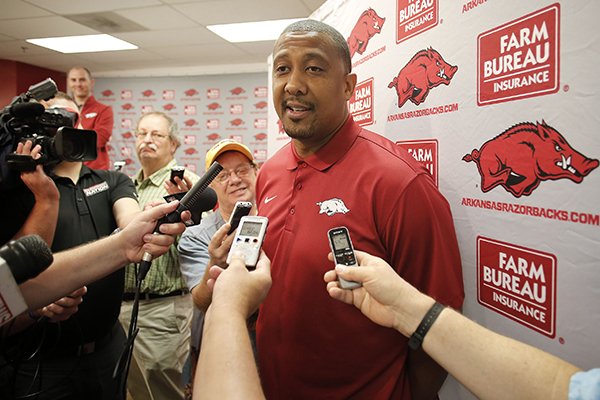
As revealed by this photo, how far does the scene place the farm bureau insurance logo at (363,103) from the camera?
5.20 ft

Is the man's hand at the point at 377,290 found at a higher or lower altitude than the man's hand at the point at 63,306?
higher

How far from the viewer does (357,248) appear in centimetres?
107

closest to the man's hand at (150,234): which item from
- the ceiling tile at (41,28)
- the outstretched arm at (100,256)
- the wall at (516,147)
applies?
the outstretched arm at (100,256)

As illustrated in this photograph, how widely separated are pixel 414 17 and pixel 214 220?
3.80 ft

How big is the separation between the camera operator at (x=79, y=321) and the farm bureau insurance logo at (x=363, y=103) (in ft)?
3.34

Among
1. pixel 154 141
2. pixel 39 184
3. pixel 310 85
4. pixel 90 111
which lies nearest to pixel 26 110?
pixel 39 184

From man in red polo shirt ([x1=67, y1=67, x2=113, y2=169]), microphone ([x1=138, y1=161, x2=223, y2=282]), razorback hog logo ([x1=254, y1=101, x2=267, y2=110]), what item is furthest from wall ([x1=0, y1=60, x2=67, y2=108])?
microphone ([x1=138, y1=161, x2=223, y2=282])

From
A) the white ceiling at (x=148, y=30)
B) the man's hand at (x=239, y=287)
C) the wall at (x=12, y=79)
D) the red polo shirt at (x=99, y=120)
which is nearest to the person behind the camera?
the man's hand at (x=239, y=287)

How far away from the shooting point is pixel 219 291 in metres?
0.80

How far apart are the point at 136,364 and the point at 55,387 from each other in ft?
2.75

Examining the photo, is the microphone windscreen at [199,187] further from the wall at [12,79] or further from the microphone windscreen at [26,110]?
the wall at [12,79]

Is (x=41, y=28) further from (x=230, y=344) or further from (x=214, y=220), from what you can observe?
(x=230, y=344)

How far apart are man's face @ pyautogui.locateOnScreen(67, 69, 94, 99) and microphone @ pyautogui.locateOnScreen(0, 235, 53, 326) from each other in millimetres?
4156

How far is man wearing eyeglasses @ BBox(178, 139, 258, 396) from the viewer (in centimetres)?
168
